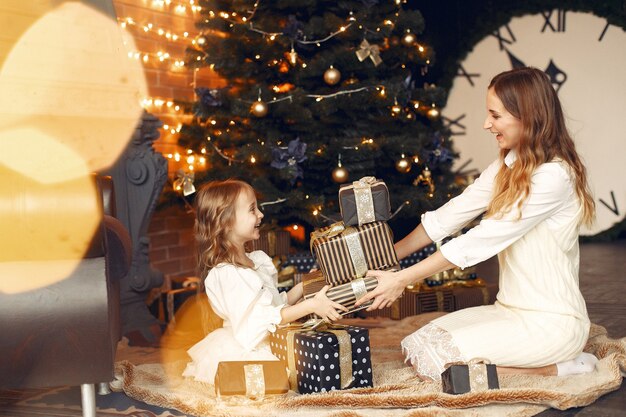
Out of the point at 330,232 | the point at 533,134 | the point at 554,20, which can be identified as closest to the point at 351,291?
the point at 330,232

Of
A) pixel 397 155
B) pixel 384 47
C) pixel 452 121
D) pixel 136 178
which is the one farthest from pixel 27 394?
pixel 452 121

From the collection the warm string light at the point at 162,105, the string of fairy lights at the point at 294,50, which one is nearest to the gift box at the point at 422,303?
the string of fairy lights at the point at 294,50

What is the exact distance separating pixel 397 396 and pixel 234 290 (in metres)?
0.62

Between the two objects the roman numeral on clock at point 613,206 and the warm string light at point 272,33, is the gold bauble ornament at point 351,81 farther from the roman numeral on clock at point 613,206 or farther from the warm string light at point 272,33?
the roman numeral on clock at point 613,206

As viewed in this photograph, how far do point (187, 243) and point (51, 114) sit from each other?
1606 mm

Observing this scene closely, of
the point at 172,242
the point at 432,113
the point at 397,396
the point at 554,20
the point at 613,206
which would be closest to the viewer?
the point at 397,396

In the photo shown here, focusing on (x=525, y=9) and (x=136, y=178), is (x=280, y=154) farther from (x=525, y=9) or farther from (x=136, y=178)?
(x=525, y=9)

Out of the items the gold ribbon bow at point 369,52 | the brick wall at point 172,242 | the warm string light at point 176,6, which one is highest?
the warm string light at point 176,6

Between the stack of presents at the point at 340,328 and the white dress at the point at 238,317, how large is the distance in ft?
0.20

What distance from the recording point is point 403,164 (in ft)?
13.1

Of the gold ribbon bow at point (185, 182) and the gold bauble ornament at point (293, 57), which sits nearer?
the gold bauble ornament at point (293, 57)

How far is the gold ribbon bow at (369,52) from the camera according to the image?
390 cm

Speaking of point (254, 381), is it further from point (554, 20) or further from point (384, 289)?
point (554, 20)

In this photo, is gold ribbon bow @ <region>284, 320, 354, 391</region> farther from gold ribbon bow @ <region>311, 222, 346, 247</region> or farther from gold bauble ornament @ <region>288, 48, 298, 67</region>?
gold bauble ornament @ <region>288, 48, 298, 67</region>
